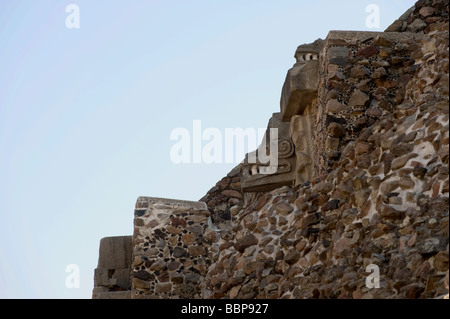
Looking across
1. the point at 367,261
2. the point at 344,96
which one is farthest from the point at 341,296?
the point at 344,96

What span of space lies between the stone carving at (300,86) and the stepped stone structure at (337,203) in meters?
0.01

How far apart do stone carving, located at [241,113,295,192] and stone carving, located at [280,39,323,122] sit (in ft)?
1.79

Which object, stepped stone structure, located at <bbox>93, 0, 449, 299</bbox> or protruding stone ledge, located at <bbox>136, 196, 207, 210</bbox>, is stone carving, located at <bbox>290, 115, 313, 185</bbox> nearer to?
stepped stone structure, located at <bbox>93, 0, 449, 299</bbox>

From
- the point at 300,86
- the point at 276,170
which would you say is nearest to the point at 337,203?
the point at 300,86

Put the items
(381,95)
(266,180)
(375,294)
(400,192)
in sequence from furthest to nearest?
1. (266,180)
2. (381,95)
3. (400,192)
4. (375,294)

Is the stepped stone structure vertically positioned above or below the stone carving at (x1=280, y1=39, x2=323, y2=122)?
below

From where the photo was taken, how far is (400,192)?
915 cm

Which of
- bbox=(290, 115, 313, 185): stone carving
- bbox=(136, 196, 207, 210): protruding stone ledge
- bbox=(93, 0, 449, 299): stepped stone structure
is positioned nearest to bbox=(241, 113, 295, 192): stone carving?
bbox=(93, 0, 449, 299): stepped stone structure

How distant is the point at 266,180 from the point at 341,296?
245 inches

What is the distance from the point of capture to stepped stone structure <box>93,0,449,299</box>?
28.9 ft

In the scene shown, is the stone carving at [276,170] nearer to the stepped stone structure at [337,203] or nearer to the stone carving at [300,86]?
the stepped stone structure at [337,203]

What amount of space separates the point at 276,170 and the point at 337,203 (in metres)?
4.87

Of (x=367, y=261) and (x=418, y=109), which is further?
(x=418, y=109)
